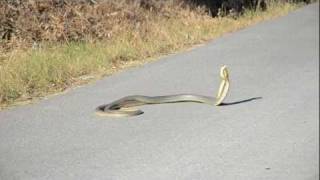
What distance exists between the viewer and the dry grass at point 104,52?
28.1 feet

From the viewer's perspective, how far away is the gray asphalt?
17.6ft

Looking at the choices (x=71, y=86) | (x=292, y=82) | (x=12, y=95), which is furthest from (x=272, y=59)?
(x=12, y=95)

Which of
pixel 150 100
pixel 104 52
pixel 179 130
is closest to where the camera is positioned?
pixel 179 130

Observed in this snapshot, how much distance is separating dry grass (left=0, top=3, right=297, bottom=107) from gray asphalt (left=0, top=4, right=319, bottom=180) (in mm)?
459

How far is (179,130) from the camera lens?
652 centimetres

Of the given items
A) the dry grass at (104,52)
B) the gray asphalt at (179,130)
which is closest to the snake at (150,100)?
the gray asphalt at (179,130)

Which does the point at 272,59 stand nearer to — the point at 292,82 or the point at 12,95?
the point at 292,82

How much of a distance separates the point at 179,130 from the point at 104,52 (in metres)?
4.40

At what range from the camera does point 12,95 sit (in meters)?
8.05

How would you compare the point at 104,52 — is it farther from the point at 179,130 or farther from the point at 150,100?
the point at 179,130

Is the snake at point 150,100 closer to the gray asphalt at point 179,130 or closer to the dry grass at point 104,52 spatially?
the gray asphalt at point 179,130

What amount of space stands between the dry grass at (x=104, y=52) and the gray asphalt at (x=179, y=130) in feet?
1.51

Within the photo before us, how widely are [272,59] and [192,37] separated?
8.22 ft

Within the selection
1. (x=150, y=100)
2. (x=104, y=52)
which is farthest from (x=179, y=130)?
(x=104, y=52)
